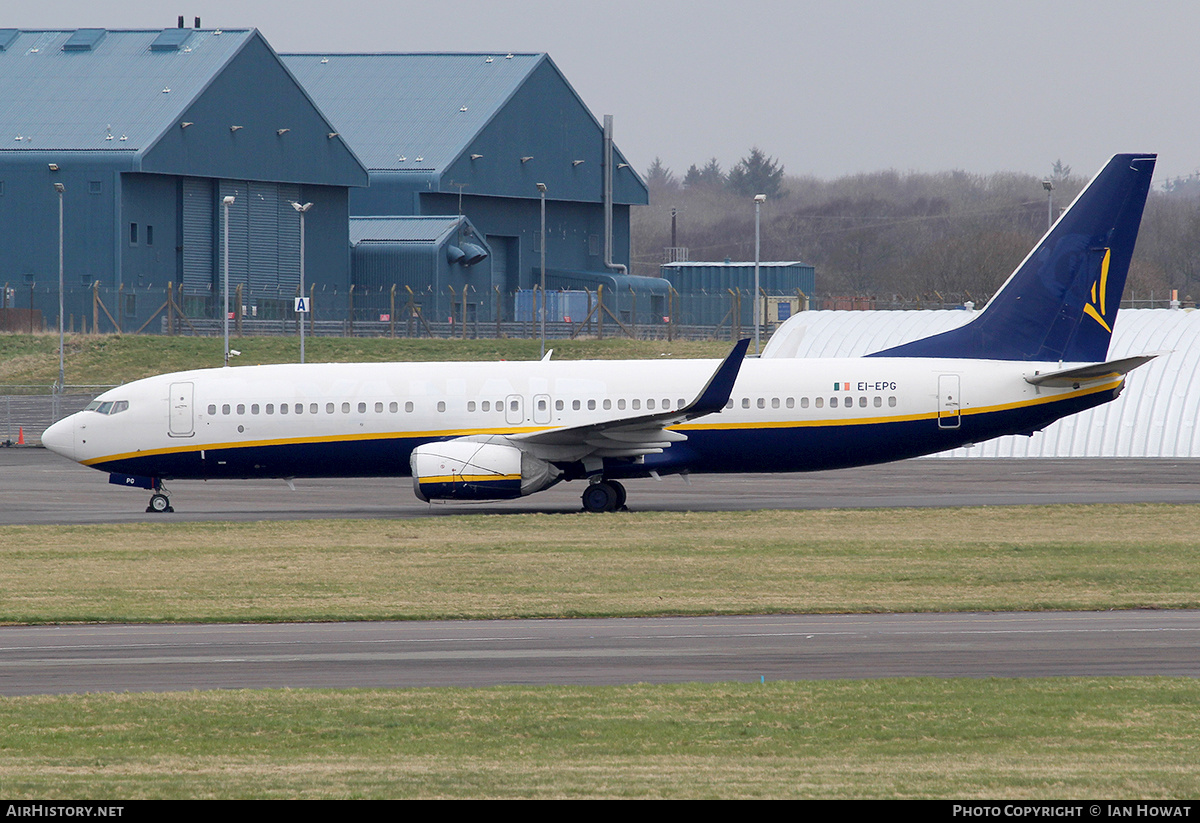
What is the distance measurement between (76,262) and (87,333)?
428 cm

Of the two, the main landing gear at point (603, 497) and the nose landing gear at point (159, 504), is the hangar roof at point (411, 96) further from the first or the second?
the main landing gear at point (603, 497)

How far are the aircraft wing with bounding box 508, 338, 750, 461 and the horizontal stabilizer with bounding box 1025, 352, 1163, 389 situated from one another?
7109mm

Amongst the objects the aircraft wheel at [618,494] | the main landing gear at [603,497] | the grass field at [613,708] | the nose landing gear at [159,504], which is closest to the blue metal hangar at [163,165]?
the nose landing gear at [159,504]

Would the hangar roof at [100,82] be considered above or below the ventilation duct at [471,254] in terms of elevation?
above

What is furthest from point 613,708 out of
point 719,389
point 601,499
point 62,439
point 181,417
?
point 62,439

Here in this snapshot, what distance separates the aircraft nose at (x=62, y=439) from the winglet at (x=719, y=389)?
14676 mm

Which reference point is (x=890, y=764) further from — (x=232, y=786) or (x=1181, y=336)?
(x=1181, y=336)

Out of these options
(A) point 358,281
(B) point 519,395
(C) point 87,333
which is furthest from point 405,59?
(B) point 519,395

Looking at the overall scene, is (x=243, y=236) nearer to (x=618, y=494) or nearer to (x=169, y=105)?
(x=169, y=105)

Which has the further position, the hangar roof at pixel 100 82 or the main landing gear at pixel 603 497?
the hangar roof at pixel 100 82

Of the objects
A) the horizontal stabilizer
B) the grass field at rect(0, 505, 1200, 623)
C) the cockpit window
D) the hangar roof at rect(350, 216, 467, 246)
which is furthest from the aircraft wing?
the hangar roof at rect(350, 216, 467, 246)

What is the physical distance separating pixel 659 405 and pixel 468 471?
15.8ft

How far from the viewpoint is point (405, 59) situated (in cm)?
10269

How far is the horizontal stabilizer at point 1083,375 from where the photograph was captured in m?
33.3
